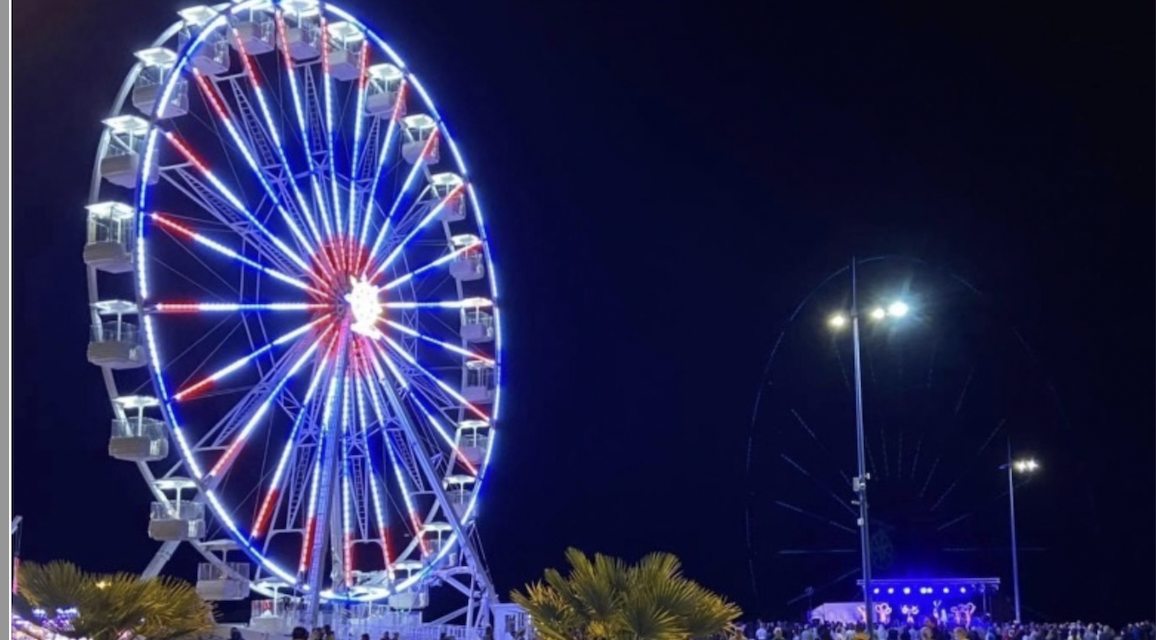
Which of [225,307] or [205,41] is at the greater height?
[205,41]

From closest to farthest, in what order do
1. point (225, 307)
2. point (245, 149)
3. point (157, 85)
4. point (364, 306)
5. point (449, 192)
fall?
point (157, 85) → point (225, 307) → point (245, 149) → point (364, 306) → point (449, 192)

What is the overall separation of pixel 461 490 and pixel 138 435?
8902 mm

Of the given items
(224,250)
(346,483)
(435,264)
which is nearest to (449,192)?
(435,264)

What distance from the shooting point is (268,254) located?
22250 millimetres

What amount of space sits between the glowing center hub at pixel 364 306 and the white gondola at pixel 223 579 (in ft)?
12.4

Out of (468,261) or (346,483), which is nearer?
(346,483)

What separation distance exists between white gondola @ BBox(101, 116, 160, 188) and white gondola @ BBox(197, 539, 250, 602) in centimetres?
521

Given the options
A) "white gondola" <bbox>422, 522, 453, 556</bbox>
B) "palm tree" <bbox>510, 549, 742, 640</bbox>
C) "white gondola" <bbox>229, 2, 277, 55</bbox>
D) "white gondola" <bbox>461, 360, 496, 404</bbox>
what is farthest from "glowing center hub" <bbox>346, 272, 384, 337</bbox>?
"palm tree" <bbox>510, 549, 742, 640</bbox>

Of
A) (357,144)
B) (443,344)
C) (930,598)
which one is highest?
(357,144)

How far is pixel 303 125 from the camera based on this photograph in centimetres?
2345

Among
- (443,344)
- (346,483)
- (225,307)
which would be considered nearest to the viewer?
(225,307)

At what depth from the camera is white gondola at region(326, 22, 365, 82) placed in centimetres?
2420

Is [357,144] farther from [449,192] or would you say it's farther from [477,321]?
[477,321]

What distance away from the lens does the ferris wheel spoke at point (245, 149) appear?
2170 cm
